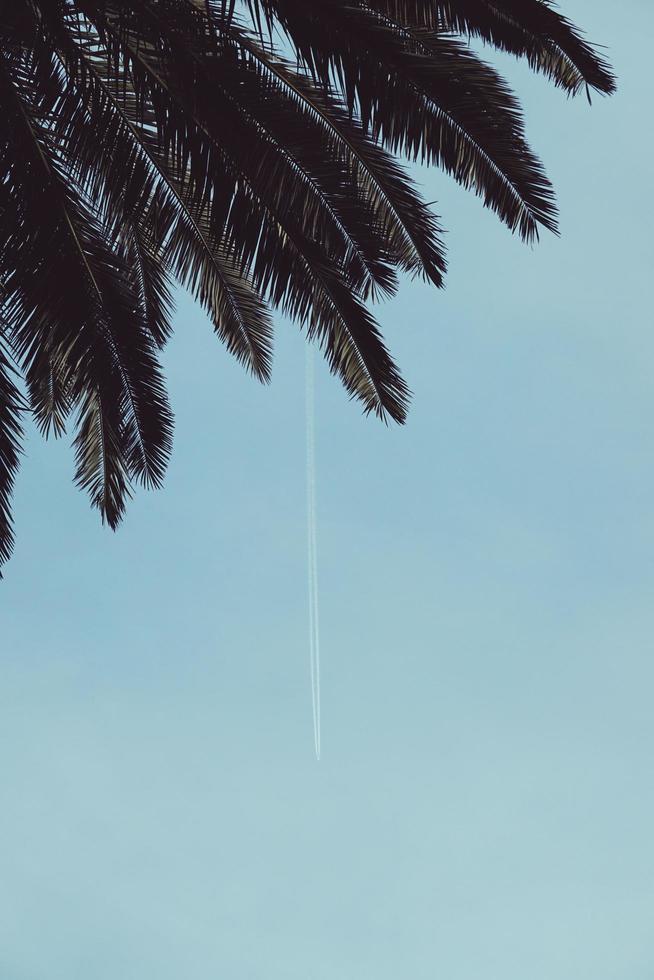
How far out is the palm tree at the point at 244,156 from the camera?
6.10 metres

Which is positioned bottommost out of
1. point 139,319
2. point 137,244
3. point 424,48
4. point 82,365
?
point 82,365

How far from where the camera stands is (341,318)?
7371 millimetres

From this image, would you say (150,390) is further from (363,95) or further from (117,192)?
(363,95)

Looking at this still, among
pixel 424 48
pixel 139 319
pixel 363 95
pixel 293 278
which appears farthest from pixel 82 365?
pixel 424 48

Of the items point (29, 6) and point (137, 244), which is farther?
point (137, 244)

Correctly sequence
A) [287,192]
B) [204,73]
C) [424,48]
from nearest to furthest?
[204,73]
[287,192]
[424,48]

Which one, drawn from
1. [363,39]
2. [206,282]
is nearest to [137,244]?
[206,282]

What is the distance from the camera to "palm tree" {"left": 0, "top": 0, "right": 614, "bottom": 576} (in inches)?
240

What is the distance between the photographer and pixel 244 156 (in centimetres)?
623

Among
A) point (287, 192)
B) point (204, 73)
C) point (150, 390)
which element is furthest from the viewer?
point (150, 390)

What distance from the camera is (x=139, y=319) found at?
739 cm

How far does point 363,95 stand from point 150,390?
2.78m

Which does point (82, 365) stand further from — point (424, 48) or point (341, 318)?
point (424, 48)

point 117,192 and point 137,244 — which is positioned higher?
point 137,244
